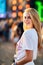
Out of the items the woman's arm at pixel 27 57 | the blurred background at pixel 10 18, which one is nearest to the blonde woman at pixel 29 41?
the woman's arm at pixel 27 57

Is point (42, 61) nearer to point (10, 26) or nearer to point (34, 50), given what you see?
point (10, 26)

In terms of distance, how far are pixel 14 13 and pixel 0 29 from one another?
0.40 meters

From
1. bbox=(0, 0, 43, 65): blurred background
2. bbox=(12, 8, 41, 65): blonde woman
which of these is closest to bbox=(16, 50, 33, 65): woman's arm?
bbox=(12, 8, 41, 65): blonde woman

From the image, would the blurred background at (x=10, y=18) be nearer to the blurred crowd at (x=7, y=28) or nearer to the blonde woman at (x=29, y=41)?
the blurred crowd at (x=7, y=28)

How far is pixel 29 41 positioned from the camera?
1936 millimetres

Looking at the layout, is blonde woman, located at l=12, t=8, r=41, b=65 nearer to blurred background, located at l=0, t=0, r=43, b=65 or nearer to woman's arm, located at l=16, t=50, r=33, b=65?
woman's arm, located at l=16, t=50, r=33, b=65

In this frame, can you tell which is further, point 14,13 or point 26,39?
point 14,13

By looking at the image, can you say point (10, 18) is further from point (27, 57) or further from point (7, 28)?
point (27, 57)

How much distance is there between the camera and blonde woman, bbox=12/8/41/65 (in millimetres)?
1930

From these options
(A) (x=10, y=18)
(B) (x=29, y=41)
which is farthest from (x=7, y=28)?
(B) (x=29, y=41)

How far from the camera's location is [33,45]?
1.95m

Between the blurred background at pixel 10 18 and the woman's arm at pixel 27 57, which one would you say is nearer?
the woman's arm at pixel 27 57

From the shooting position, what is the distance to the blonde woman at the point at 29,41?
6.33ft

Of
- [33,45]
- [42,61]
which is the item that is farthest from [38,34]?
[42,61]
